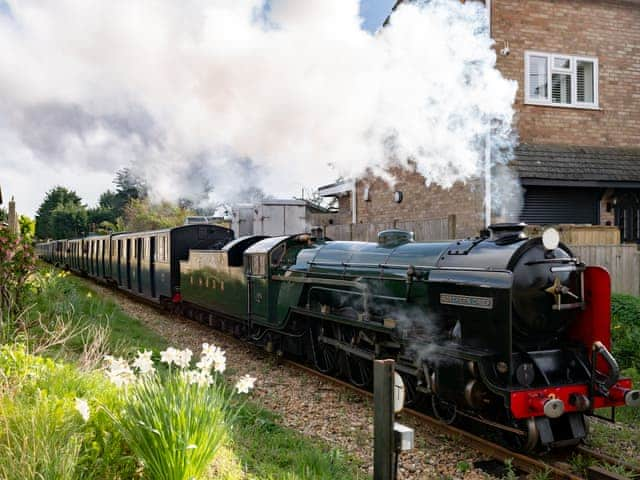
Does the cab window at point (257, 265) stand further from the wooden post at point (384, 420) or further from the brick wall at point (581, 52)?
the wooden post at point (384, 420)

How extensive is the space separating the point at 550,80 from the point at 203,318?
9.72 metres

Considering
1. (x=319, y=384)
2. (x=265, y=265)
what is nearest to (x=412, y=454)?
(x=319, y=384)

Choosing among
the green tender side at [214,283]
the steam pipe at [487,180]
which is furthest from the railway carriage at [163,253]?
the steam pipe at [487,180]

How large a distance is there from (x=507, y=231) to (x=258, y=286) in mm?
5376

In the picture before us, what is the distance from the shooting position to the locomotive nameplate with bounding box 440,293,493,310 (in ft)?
17.9

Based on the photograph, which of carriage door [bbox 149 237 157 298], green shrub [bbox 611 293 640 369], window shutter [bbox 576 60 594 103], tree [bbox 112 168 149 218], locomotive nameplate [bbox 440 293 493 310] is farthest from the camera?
tree [bbox 112 168 149 218]

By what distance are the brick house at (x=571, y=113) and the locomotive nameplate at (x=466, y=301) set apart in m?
5.80

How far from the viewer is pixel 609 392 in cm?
554

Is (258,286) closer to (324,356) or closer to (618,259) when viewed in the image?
(324,356)

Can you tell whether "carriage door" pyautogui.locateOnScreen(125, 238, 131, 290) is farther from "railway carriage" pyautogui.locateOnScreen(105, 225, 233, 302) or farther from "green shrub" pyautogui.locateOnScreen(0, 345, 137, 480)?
"green shrub" pyautogui.locateOnScreen(0, 345, 137, 480)

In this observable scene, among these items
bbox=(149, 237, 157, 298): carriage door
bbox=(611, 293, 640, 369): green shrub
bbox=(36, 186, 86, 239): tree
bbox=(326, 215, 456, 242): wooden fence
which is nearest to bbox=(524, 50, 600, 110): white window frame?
bbox=(326, 215, 456, 242): wooden fence

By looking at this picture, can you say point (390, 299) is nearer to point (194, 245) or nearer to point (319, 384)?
point (319, 384)

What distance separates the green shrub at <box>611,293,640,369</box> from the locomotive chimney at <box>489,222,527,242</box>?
420cm

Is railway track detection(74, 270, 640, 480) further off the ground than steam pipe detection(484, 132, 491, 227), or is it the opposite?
steam pipe detection(484, 132, 491, 227)
